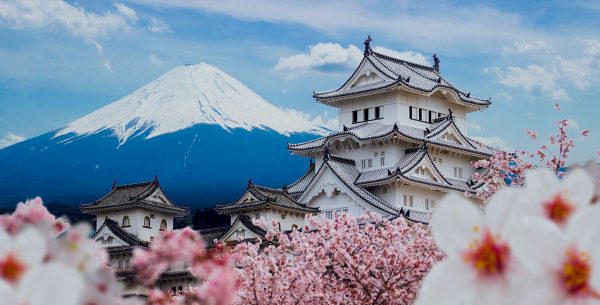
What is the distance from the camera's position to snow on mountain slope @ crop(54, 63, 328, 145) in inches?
4833

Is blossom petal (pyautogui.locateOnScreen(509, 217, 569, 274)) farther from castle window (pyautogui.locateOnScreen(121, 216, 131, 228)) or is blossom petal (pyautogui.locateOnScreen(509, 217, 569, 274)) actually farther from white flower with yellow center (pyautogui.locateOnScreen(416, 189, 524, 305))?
castle window (pyautogui.locateOnScreen(121, 216, 131, 228))

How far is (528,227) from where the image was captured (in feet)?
5.95

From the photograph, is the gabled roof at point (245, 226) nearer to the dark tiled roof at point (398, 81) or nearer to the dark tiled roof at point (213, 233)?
the dark tiled roof at point (213, 233)

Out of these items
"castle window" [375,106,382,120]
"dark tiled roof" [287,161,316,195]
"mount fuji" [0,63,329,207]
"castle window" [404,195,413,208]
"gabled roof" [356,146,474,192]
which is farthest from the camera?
"mount fuji" [0,63,329,207]

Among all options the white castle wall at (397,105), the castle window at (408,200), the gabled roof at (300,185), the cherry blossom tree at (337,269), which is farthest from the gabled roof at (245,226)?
the cherry blossom tree at (337,269)

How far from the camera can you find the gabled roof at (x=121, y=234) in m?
39.2

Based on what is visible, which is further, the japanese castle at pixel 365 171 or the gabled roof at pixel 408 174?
the japanese castle at pixel 365 171

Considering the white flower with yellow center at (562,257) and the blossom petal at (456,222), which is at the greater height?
the blossom petal at (456,222)

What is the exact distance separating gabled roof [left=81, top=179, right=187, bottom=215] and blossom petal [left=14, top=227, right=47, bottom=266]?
39.4 m

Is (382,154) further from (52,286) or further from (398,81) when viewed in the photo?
(52,286)

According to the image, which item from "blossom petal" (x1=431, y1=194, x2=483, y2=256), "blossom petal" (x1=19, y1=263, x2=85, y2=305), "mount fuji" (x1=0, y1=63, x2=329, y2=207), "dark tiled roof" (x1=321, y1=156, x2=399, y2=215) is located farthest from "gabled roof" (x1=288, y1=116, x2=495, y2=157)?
"mount fuji" (x1=0, y1=63, x2=329, y2=207)

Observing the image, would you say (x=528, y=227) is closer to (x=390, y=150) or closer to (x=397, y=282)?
(x=397, y=282)

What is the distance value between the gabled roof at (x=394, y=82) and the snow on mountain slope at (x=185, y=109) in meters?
77.9

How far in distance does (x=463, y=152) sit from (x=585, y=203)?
38601 mm
